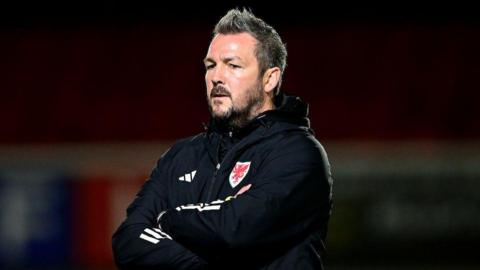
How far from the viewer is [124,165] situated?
25.1ft

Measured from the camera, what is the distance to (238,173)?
8.23ft

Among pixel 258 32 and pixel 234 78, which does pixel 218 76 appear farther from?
pixel 258 32

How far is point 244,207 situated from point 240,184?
4.9 inches

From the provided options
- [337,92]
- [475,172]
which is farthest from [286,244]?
[337,92]

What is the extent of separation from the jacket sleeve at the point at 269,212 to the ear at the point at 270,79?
0.77ft

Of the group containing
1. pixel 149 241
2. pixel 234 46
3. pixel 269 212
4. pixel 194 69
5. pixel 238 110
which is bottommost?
pixel 194 69

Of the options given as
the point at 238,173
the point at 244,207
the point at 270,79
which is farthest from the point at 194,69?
the point at 244,207

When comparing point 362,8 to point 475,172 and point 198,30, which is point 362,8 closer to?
point 198,30

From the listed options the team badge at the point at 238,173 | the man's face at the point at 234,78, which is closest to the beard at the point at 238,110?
the man's face at the point at 234,78

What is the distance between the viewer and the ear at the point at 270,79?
2633mm

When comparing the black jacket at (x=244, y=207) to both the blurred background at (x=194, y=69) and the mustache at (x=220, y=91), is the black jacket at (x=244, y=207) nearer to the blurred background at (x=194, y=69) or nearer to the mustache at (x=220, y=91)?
the mustache at (x=220, y=91)

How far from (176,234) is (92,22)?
7.82 m

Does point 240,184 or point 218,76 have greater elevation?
point 218,76

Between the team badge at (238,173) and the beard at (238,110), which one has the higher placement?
the beard at (238,110)
